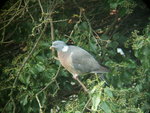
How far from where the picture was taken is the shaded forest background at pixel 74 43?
3.26m

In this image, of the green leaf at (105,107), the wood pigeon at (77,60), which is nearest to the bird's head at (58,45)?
the wood pigeon at (77,60)

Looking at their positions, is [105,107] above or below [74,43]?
above

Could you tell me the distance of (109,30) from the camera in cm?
395

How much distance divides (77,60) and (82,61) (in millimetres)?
44

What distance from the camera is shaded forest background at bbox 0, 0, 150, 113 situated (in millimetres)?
3260

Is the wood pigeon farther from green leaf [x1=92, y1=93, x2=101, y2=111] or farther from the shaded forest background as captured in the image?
green leaf [x1=92, y1=93, x2=101, y2=111]

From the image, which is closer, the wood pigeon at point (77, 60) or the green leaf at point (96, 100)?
the green leaf at point (96, 100)

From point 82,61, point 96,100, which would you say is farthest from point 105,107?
point 82,61

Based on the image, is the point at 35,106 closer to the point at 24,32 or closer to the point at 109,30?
the point at 24,32

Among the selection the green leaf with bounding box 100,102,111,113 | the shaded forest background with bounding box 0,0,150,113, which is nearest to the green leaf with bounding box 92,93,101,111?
the green leaf with bounding box 100,102,111,113

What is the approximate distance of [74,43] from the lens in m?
3.56

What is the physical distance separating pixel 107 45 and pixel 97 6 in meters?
0.54

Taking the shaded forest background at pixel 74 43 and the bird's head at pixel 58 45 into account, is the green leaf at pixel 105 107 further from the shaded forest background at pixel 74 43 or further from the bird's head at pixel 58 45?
the bird's head at pixel 58 45

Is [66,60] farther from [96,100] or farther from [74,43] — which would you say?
[96,100]
